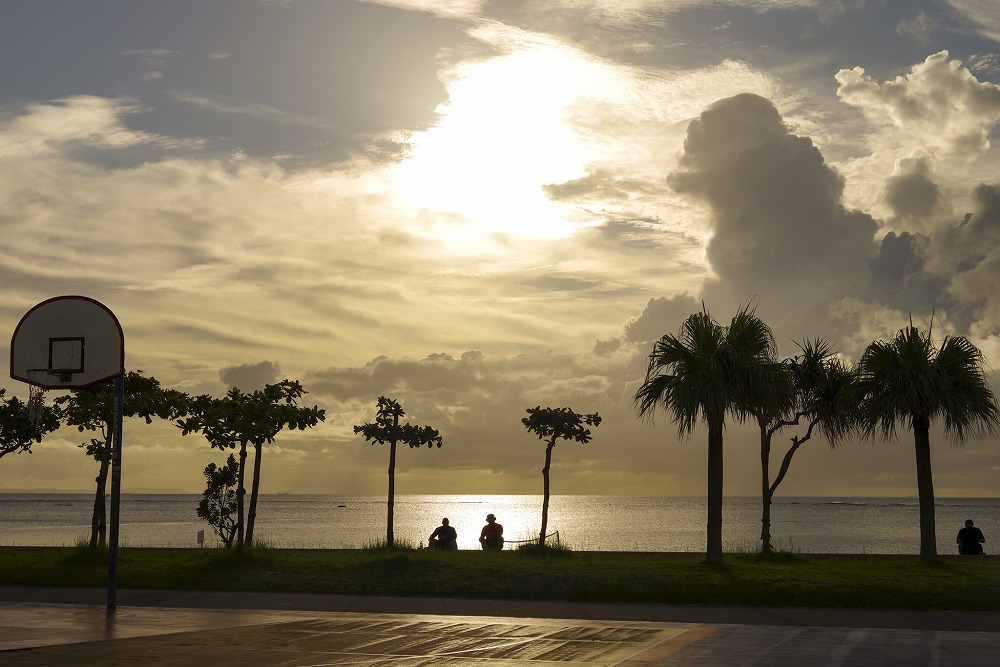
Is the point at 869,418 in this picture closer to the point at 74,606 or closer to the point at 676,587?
the point at 676,587

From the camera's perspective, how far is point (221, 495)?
96.1 feet

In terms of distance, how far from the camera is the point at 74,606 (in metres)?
18.7

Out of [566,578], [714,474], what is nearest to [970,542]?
[714,474]

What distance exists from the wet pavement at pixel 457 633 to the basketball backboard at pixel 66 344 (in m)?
4.20

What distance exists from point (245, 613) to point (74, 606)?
129 inches

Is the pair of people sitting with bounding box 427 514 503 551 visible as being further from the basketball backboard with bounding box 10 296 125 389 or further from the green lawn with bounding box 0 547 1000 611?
the basketball backboard with bounding box 10 296 125 389

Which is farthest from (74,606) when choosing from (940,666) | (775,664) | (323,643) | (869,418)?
(869,418)

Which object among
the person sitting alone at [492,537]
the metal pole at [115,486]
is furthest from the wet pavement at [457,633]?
the person sitting alone at [492,537]

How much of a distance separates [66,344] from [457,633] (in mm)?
10128

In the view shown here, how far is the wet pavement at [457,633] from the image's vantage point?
1300 centimetres

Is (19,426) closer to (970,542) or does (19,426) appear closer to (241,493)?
(241,493)

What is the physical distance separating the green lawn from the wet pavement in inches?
39.4

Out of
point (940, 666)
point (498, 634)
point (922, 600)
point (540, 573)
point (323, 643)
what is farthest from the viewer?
point (540, 573)

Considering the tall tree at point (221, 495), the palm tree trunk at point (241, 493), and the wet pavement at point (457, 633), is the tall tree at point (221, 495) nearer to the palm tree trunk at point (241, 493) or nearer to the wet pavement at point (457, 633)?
Result: the palm tree trunk at point (241, 493)
